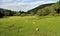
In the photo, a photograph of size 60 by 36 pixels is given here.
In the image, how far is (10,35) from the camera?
786 inches

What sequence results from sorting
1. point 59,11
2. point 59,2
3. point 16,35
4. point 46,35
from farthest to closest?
1. point 59,2
2. point 59,11
3. point 16,35
4. point 46,35

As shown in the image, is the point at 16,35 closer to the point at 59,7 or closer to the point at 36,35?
the point at 36,35

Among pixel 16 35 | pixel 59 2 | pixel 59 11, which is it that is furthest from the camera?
pixel 59 2

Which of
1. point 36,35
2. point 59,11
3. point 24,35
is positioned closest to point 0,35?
point 24,35

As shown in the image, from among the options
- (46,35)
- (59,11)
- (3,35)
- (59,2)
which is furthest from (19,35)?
(59,2)

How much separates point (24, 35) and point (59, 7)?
71.4m

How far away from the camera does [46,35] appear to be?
60.3ft

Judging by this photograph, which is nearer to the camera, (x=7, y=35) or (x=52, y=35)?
(x=52, y=35)

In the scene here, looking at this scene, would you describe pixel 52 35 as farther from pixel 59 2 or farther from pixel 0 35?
pixel 59 2

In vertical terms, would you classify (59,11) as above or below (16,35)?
below

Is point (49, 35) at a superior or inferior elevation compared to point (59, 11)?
superior

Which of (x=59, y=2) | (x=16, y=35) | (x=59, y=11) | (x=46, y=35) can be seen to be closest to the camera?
(x=46, y=35)

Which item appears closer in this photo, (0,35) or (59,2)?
(0,35)

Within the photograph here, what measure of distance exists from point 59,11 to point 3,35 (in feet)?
224
